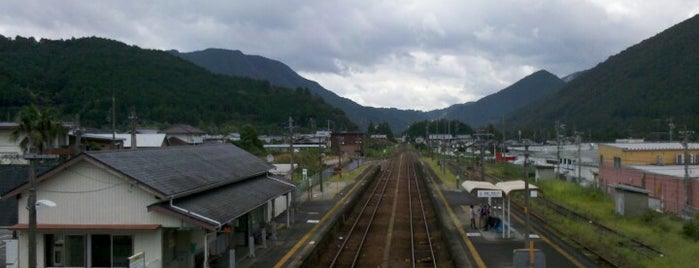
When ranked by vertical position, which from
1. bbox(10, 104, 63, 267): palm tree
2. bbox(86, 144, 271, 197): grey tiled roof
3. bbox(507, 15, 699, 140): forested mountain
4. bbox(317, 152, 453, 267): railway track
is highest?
bbox(507, 15, 699, 140): forested mountain

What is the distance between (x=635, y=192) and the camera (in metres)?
25.6

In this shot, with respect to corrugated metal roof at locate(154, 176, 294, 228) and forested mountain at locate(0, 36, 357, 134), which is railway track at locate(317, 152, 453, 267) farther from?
forested mountain at locate(0, 36, 357, 134)

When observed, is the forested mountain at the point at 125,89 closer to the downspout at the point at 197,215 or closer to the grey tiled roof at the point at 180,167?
the grey tiled roof at the point at 180,167

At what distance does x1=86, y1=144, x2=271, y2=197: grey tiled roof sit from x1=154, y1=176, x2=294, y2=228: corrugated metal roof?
0.23m

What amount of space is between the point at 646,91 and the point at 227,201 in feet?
301

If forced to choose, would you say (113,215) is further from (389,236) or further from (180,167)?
(389,236)

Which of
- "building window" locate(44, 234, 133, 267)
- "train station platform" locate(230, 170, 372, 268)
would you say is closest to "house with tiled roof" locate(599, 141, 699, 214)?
"train station platform" locate(230, 170, 372, 268)

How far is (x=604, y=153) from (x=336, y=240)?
91.7 feet

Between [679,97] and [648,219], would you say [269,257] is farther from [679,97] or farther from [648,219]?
[679,97]

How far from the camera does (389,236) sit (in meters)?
24.5

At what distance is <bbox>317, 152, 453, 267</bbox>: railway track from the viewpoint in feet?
63.1

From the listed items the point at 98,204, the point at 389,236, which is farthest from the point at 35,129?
the point at 98,204

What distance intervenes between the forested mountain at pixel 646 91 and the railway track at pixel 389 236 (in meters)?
49.8

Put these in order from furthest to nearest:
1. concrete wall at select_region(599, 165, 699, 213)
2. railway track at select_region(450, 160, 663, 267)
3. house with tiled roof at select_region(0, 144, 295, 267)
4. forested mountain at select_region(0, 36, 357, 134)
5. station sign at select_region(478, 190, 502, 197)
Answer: forested mountain at select_region(0, 36, 357, 134), concrete wall at select_region(599, 165, 699, 213), station sign at select_region(478, 190, 502, 197), railway track at select_region(450, 160, 663, 267), house with tiled roof at select_region(0, 144, 295, 267)
